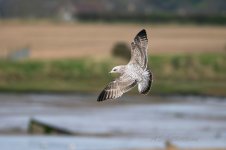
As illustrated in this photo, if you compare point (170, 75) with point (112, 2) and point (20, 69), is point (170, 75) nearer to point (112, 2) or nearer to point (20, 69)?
point (20, 69)

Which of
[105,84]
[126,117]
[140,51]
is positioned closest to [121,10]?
[105,84]

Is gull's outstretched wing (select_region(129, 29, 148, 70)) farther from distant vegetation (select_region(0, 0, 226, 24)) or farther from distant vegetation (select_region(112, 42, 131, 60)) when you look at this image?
distant vegetation (select_region(0, 0, 226, 24))

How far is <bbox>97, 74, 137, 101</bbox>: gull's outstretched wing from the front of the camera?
1688 centimetres

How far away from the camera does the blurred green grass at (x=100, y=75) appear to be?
49.7 m

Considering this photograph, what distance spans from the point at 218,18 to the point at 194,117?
53.5 metres

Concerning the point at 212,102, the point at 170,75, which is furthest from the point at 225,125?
the point at 170,75

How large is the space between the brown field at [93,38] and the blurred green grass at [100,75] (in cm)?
567

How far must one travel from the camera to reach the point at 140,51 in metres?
17.7

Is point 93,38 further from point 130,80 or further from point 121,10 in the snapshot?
point 130,80

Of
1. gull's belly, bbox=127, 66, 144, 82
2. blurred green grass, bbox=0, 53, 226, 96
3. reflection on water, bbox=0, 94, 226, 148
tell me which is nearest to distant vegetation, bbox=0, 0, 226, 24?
blurred green grass, bbox=0, 53, 226, 96

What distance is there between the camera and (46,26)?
91625 millimetres

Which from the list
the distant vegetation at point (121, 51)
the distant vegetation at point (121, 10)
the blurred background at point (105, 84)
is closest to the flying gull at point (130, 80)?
the blurred background at point (105, 84)

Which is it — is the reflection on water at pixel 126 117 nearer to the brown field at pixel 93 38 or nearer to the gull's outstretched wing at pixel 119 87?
the gull's outstretched wing at pixel 119 87

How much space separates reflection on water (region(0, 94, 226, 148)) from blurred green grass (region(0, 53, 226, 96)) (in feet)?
7.81
